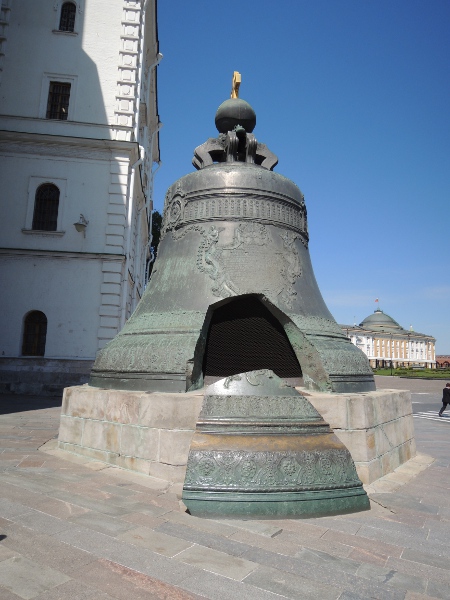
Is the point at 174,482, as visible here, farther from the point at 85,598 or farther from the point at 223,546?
the point at 85,598

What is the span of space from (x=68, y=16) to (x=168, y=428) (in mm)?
18943

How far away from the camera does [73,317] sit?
1452 cm

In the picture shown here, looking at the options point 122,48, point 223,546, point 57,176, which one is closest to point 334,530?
point 223,546

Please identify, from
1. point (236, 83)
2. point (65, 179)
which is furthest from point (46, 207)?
point (236, 83)

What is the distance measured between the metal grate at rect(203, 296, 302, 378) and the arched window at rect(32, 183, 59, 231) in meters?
12.5

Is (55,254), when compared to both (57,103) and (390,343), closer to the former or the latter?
(57,103)

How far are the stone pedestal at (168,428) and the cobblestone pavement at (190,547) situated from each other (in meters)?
0.18

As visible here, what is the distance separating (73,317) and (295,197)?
1113 centimetres

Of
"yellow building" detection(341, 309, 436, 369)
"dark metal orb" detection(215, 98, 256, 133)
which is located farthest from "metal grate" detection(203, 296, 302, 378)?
"yellow building" detection(341, 309, 436, 369)

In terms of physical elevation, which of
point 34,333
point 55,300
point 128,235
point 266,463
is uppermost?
point 128,235

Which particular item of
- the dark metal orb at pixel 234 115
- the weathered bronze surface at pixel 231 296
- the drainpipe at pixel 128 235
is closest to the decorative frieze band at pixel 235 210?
the weathered bronze surface at pixel 231 296

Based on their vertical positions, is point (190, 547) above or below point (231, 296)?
below

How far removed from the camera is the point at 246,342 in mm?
4660

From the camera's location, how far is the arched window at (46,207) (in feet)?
50.5
